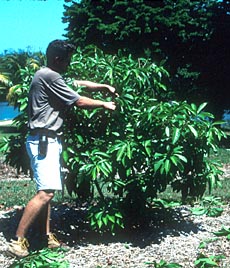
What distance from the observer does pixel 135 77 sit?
5.70 metres

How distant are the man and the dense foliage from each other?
292 mm

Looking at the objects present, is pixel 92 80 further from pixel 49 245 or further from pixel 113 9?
pixel 113 9

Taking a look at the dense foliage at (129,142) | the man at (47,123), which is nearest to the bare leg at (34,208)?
the man at (47,123)

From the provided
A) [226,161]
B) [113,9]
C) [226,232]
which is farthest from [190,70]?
[226,232]

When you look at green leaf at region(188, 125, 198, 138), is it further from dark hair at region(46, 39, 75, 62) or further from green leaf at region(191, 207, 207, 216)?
green leaf at region(191, 207, 207, 216)

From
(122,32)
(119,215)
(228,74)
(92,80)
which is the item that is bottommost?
(119,215)

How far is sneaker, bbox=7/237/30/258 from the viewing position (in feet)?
16.2

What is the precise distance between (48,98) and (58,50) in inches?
18.3

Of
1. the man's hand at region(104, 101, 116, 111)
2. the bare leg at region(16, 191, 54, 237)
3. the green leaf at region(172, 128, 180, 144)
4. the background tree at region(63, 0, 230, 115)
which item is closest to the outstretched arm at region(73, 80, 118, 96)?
the man's hand at region(104, 101, 116, 111)

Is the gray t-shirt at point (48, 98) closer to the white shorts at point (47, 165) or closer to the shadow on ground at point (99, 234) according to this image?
the white shorts at point (47, 165)

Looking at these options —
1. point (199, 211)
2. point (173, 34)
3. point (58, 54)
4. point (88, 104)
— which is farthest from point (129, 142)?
point (173, 34)

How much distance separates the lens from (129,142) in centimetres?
512

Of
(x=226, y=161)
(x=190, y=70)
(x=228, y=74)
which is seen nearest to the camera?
(x=226, y=161)

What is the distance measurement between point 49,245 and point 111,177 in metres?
0.92
